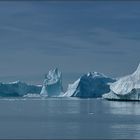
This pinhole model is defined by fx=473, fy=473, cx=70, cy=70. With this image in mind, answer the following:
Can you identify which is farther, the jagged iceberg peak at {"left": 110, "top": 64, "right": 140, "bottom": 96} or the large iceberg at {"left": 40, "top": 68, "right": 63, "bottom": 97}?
the large iceberg at {"left": 40, "top": 68, "right": 63, "bottom": 97}

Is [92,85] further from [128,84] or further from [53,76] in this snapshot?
[128,84]

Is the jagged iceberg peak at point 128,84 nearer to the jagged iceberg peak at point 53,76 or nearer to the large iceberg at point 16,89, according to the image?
the jagged iceberg peak at point 53,76

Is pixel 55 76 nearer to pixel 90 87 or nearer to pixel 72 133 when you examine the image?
pixel 90 87

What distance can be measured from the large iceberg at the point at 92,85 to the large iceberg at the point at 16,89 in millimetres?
19981

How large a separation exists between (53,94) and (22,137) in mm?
107926

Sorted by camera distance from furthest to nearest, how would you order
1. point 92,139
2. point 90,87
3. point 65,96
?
point 65,96 < point 90,87 < point 92,139

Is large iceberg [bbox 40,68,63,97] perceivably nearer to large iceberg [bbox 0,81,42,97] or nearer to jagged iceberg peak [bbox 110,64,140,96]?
large iceberg [bbox 0,81,42,97]

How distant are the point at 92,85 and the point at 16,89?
2641cm

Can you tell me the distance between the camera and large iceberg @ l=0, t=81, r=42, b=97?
13325 cm

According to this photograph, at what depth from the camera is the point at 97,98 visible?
130 m

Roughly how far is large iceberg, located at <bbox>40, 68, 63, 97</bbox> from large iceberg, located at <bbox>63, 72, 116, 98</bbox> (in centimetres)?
546

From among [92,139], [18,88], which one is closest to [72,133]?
[92,139]

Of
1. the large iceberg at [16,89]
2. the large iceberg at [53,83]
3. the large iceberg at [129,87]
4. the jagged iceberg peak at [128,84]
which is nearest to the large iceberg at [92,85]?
the large iceberg at [53,83]

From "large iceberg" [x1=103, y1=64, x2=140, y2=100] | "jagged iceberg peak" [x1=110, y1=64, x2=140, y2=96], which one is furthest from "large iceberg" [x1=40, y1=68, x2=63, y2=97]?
"jagged iceberg peak" [x1=110, y1=64, x2=140, y2=96]
